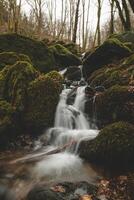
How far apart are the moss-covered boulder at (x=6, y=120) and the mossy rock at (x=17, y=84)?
296mm

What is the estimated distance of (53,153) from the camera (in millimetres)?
7812

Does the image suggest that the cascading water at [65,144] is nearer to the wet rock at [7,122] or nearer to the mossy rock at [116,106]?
the mossy rock at [116,106]

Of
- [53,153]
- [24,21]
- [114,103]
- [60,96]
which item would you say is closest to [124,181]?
[53,153]

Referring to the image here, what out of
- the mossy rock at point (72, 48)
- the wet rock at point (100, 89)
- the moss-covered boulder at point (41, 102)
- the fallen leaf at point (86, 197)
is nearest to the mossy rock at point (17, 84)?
the moss-covered boulder at point (41, 102)

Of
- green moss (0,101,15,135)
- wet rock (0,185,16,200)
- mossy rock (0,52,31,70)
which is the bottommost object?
wet rock (0,185,16,200)

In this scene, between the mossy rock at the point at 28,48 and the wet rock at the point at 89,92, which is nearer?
the wet rock at the point at 89,92

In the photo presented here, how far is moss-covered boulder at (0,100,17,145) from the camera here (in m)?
8.69

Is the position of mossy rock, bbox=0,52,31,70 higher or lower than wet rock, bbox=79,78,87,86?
higher

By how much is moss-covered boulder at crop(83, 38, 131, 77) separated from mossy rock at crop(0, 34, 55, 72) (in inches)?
75.4

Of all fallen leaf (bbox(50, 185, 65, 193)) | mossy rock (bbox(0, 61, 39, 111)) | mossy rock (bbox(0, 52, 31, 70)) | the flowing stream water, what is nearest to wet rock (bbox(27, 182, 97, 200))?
fallen leaf (bbox(50, 185, 65, 193))

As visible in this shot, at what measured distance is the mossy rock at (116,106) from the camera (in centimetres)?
920

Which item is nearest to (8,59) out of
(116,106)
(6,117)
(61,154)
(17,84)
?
(17,84)

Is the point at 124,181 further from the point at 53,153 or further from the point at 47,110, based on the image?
the point at 47,110

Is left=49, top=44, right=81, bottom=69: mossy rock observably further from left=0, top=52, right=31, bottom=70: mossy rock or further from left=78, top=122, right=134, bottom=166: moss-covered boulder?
left=78, top=122, right=134, bottom=166: moss-covered boulder
